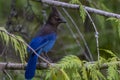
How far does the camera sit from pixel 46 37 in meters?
4.70

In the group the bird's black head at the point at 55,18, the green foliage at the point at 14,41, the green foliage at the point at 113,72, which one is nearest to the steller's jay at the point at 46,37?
the bird's black head at the point at 55,18

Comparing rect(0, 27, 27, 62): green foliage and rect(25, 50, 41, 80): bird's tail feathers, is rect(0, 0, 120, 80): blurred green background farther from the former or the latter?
rect(0, 27, 27, 62): green foliage

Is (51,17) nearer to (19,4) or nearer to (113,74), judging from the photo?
(19,4)

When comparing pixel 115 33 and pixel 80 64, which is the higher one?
pixel 80 64

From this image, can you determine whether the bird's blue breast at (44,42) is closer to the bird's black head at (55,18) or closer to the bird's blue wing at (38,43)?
the bird's blue wing at (38,43)

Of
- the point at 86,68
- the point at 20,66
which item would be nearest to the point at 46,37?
the point at 20,66

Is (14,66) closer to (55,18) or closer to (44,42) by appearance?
(44,42)

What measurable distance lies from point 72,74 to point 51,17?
163 cm

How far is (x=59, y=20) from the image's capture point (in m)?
4.78

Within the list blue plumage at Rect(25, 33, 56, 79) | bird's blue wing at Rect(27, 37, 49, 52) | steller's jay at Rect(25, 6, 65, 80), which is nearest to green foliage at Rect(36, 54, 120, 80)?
blue plumage at Rect(25, 33, 56, 79)

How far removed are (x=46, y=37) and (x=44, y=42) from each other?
121 millimetres

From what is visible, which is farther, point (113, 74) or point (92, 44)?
point (92, 44)

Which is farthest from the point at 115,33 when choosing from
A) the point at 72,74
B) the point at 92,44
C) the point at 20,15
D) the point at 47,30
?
the point at 72,74

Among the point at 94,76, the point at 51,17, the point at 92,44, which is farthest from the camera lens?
the point at 92,44
